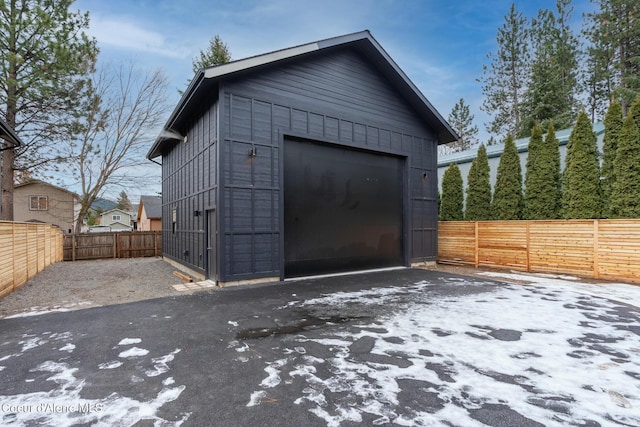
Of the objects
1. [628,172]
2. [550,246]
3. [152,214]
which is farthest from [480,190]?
[152,214]

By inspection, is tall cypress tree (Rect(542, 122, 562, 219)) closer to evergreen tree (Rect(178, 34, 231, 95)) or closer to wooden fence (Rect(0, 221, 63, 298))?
wooden fence (Rect(0, 221, 63, 298))

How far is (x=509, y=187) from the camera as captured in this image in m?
9.59

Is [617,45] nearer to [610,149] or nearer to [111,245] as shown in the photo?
[610,149]

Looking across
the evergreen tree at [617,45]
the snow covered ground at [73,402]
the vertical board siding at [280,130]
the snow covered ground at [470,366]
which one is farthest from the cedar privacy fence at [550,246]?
the evergreen tree at [617,45]

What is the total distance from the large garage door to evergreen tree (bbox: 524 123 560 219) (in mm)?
3801

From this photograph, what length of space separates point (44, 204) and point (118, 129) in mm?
10685

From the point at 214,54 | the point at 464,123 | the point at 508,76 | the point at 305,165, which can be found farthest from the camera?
the point at 464,123

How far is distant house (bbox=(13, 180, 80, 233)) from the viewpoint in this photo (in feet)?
66.4

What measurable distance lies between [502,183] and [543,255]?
2801mm

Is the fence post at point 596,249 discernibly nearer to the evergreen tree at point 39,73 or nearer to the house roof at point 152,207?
the evergreen tree at point 39,73

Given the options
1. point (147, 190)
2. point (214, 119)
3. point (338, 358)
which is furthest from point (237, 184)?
point (147, 190)

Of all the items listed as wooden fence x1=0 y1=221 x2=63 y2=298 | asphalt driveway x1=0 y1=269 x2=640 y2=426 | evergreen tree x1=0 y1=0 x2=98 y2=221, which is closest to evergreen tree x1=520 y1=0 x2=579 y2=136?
asphalt driveway x1=0 y1=269 x2=640 y2=426

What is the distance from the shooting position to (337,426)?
1932 millimetres

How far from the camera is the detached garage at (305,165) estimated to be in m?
6.42
